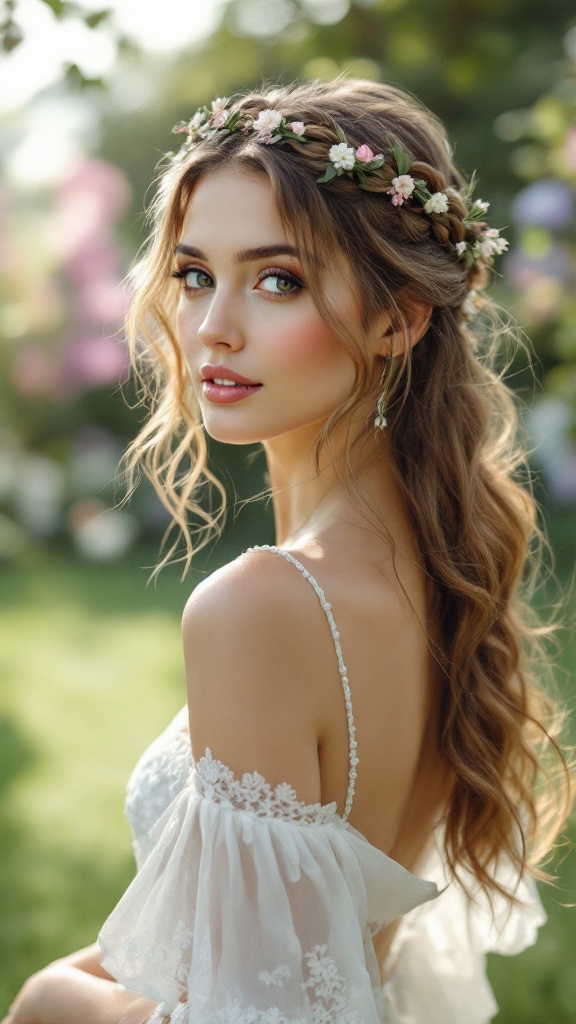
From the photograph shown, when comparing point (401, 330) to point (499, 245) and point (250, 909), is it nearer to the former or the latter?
point (499, 245)

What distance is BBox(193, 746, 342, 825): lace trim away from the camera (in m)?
1.59

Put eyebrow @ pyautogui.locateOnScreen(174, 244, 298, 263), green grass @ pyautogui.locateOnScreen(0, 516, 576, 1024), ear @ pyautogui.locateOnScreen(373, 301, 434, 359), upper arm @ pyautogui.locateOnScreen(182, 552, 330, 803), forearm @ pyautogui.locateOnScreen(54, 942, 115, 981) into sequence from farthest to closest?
green grass @ pyautogui.locateOnScreen(0, 516, 576, 1024) → forearm @ pyautogui.locateOnScreen(54, 942, 115, 981) → ear @ pyautogui.locateOnScreen(373, 301, 434, 359) → eyebrow @ pyautogui.locateOnScreen(174, 244, 298, 263) → upper arm @ pyautogui.locateOnScreen(182, 552, 330, 803)

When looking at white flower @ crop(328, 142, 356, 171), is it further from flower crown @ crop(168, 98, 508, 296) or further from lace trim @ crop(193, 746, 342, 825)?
lace trim @ crop(193, 746, 342, 825)

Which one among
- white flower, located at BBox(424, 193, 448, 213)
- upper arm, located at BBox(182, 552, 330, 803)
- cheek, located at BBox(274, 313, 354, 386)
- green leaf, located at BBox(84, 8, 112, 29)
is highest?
green leaf, located at BBox(84, 8, 112, 29)

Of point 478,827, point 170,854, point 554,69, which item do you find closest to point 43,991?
point 170,854

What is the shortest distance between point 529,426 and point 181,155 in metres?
4.80

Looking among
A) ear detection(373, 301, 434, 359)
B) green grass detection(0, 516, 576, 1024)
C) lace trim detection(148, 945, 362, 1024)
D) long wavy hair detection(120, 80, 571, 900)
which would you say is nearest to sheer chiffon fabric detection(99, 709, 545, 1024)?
lace trim detection(148, 945, 362, 1024)

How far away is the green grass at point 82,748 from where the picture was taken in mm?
3135

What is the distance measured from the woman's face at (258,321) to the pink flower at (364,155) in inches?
6.5

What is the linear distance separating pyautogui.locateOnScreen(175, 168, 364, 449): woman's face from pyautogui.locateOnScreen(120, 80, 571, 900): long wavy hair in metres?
0.03

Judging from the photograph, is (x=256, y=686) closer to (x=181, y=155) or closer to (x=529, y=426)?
(x=181, y=155)

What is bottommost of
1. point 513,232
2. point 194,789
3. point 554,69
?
point 194,789

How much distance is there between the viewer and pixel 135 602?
20.7 feet

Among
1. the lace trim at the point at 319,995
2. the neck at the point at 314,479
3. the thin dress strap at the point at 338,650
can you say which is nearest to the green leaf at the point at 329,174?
the neck at the point at 314,479
